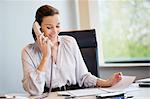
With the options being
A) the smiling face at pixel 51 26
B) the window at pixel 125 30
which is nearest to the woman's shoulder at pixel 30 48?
the smiling face at pixel 51 26

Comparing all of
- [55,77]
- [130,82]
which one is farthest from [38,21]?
[130,82]

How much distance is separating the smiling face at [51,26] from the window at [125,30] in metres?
1.44

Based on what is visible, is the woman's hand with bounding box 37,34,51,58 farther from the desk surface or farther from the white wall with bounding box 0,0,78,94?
the white wall with bounding box 0,0,78,94

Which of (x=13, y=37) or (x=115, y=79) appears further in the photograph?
(x=13, y=37)

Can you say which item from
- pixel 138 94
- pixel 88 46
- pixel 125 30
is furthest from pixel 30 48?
pixel 125 30

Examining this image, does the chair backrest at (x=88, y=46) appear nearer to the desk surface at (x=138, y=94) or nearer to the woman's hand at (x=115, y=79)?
the woman's hand at (x=115, y=79)

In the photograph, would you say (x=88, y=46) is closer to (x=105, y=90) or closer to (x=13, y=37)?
(x=105, y=90)

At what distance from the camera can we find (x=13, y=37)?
2691 millimetres

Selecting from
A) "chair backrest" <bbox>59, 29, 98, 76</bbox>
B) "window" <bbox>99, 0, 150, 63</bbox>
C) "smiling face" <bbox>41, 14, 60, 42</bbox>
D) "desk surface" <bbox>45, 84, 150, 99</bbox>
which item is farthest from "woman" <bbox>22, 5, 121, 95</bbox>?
"window" <bbox>99, 0, 150, 63</bbox>

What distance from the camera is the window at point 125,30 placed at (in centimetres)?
310

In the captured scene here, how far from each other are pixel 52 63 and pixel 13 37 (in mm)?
888

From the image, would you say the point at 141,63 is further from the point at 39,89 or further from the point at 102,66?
the point at 39,89

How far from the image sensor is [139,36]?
124 inches

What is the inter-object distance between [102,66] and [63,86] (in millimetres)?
1371
